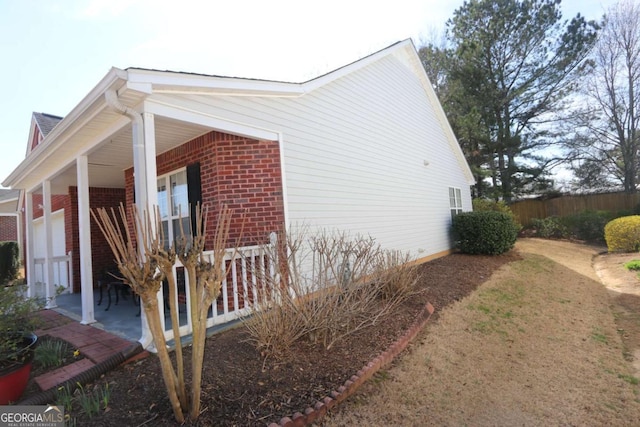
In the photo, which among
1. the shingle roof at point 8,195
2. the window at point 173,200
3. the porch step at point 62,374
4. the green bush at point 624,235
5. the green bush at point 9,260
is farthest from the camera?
the shingle roof at point 8,195

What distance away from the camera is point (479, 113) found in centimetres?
1950

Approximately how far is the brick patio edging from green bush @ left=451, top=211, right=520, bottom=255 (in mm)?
7501

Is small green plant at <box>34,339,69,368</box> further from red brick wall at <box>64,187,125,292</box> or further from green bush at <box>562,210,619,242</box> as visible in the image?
green bush at <box>562,210,619,242</box>

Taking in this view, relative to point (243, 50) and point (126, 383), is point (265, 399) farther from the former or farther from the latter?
point (243, 50)

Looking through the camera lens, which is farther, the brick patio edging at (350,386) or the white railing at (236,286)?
the white railing at (236,286)

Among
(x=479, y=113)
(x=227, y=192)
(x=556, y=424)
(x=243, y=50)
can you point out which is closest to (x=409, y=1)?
(x=243, y=50)

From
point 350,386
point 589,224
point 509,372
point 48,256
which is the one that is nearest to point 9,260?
point 48,256

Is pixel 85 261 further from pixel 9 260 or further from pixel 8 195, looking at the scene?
pixel 8 195

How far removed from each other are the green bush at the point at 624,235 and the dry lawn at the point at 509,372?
296 inches

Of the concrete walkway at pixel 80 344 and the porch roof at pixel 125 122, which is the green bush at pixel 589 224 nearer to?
the porch roof at pixel 125 122

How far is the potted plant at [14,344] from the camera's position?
3.06 meters

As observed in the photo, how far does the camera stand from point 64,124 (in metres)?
4.79

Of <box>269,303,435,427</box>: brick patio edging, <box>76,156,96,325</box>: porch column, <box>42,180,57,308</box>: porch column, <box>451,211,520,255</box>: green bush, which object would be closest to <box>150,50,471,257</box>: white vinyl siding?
<box>451,211,520,255</box>: green bush

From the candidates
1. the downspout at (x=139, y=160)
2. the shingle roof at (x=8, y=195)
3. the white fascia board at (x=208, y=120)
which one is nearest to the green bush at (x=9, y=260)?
the shingle roof at (x=8, y=195)
